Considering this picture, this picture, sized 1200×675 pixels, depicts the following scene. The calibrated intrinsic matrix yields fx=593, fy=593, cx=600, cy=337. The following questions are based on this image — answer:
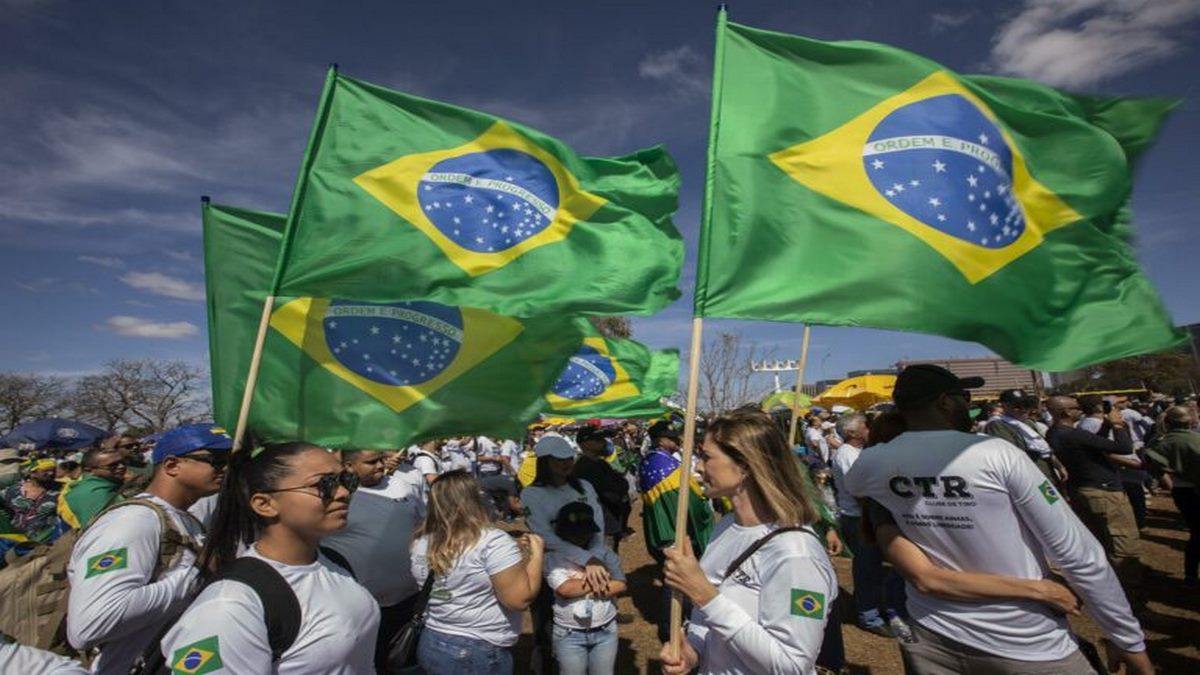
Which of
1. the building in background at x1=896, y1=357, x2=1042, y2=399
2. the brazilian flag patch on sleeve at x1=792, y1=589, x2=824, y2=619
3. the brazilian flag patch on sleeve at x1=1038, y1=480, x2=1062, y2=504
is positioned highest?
the brazilian flag patch on sleeve at x1=1038, y1=480, x2=1062, y2=504

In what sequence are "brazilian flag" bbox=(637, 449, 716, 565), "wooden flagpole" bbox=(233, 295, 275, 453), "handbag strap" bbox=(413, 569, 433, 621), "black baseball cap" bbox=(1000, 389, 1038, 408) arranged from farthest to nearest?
1. "black baseball cap" bbox=(1000, 389, 1038, 408)
2. "brazilian flag" bbox=(637, 449, 716, 565)
3. "handbag strap" bbox=(413, 569, 433, 621)
4. "wooden flagpole" bbox=(233, 295, 275, 453)

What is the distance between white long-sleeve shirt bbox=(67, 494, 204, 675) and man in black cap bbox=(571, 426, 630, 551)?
12.4ft

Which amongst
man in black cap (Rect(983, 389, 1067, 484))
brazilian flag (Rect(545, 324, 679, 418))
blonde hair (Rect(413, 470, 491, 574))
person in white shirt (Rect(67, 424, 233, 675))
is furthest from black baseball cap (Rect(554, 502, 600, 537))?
brazilian flag (Rect(545, 324, 679, 418))

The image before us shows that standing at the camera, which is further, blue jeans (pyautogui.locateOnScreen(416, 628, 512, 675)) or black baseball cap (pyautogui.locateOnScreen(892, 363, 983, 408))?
blue jeans (pyautogui.locateOnScreen(416, 628, 512, 675))

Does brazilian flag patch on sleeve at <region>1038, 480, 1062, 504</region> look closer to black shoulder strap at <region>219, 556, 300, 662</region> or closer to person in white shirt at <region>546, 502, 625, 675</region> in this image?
person in white shirt at <region>546, 502, 625, 675</region>

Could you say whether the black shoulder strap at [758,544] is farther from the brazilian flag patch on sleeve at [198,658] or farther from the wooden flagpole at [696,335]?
the brazilian flag patch on sleeve at [198,658]

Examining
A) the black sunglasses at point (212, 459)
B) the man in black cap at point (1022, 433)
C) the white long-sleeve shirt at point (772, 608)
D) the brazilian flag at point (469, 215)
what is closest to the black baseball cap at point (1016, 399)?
the man in black cap at point (1022, 433)

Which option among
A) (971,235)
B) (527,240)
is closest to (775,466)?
(971,235)

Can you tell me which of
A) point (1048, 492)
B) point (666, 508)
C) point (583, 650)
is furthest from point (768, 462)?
point (666, 508)

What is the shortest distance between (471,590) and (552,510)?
1009mm

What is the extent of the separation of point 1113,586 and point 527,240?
3.49m

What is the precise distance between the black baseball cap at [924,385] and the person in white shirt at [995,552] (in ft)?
0.58

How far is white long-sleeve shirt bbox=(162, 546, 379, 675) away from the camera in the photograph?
165cm

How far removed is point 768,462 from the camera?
2.41 metres
